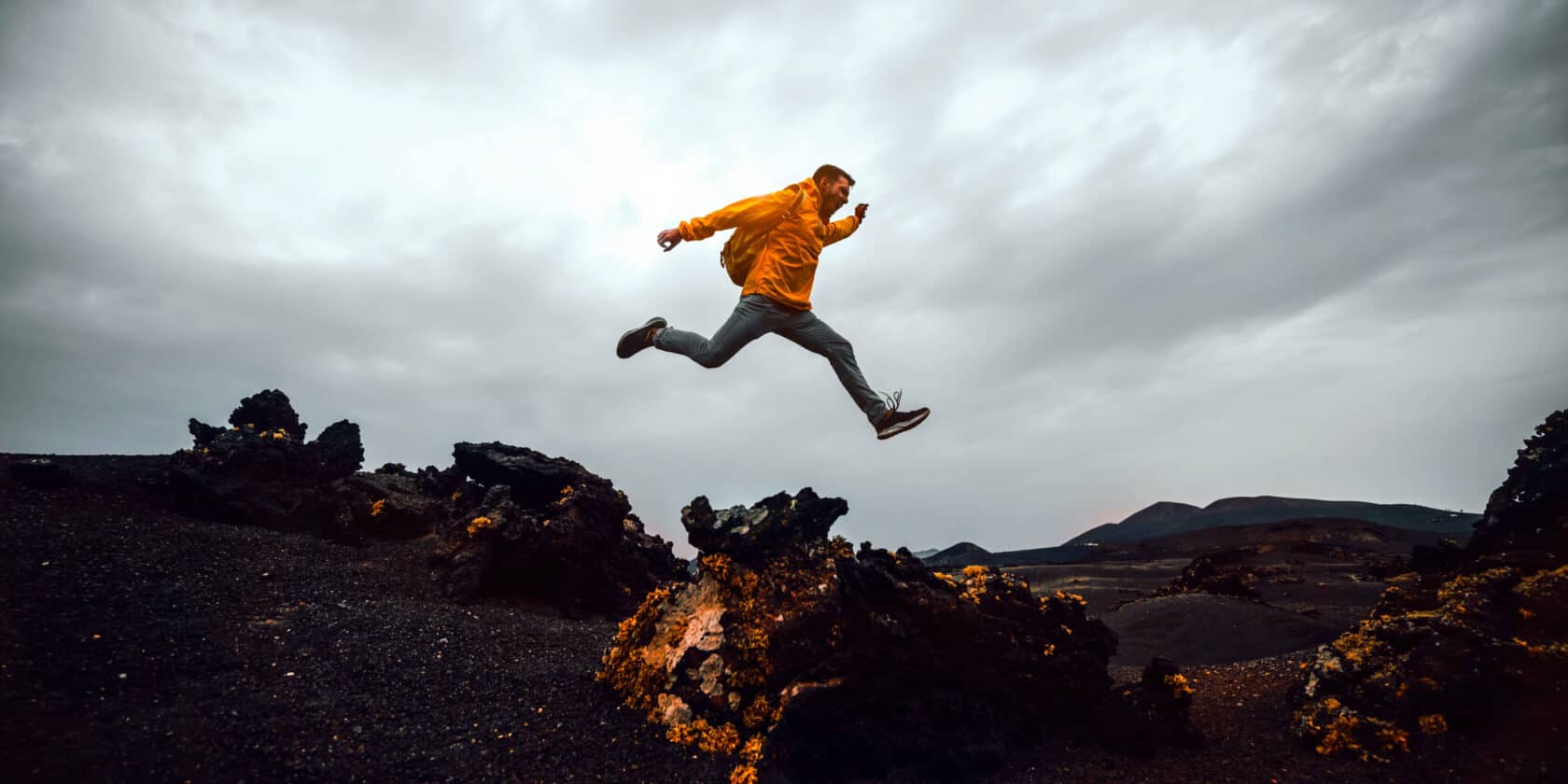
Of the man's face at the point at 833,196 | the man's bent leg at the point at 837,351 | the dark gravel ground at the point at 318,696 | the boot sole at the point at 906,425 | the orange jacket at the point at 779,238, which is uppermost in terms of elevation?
the man's face at the point at 833,196

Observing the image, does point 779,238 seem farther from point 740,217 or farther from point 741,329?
point 741,329

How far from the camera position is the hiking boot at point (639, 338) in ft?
24.9

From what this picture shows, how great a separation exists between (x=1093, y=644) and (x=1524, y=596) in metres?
5.09

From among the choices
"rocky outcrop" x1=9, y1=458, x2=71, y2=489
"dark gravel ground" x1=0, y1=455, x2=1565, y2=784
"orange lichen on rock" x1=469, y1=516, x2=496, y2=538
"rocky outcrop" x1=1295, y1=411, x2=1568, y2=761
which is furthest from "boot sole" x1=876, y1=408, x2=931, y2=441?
"rocky outcrop" x1=9, y1=458, x2=71, y2=489

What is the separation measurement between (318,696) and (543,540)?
6.32 m

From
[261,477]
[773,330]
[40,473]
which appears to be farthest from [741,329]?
[40,473]

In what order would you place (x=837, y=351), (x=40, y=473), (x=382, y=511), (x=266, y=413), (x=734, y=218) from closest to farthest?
(x=734, y=218)
(x=837, y=351)
(x=40, y=473)
(x=382, y=511)
(x=266, y=413)

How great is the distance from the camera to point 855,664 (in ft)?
22.0

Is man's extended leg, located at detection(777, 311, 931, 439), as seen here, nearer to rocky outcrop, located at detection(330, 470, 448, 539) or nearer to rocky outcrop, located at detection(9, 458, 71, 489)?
rocky outcrop, located at detection(330, 470, 448, 539)

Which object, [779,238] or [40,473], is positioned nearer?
[779,238]

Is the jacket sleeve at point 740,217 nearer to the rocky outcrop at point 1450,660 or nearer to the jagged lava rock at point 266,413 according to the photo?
the rocky outcrop at point 1450,660

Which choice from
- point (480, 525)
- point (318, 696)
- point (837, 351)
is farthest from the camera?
point (480, 525)

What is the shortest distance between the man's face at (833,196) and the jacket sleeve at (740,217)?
0.48 m

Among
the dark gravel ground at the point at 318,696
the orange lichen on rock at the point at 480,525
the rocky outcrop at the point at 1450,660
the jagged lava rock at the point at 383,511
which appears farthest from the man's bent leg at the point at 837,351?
the jagged lava rock at the point at 383,511
